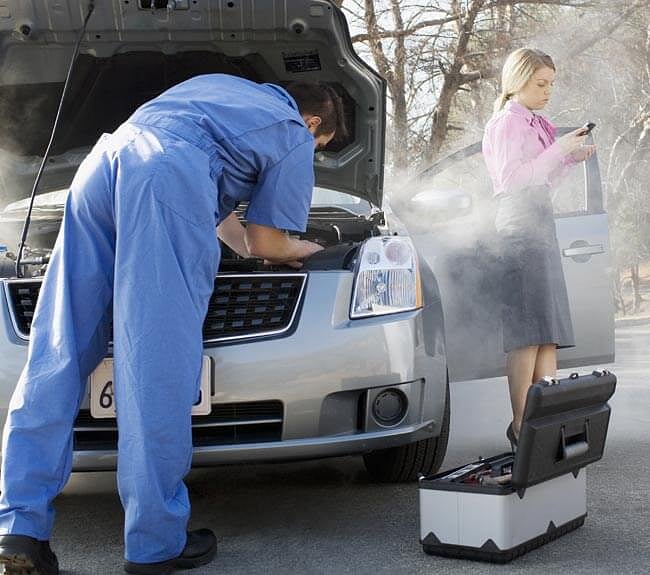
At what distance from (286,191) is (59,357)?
79 centimetres

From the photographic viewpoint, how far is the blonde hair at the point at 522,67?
4379 mm

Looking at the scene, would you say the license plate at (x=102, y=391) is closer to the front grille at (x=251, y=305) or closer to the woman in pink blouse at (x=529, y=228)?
the front grille at (x=251, y=305)

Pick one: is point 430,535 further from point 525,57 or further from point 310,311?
point 525,57

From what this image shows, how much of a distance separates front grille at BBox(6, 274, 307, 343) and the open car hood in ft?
3.79

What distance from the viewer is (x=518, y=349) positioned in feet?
14.3

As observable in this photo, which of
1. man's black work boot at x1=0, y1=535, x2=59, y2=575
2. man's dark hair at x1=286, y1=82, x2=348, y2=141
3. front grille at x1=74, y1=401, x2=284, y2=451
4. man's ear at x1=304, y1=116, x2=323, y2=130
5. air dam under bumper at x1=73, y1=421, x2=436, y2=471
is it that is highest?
man's dark hair at x1=286, y1=82, x2=348, y2=141

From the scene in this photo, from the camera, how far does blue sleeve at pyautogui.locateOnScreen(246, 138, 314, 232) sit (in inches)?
130

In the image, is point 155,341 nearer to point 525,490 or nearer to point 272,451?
point 272,451

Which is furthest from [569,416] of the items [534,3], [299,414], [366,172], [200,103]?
[534,3]

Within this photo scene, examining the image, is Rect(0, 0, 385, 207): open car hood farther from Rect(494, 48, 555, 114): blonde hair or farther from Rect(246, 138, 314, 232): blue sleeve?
Rect(246, 138, 314, 232): blue sleeve

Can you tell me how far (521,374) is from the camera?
4.33 metres

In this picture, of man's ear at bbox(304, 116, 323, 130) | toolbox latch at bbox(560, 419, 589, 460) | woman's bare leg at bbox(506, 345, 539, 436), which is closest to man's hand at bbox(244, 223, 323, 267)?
man's ear at bbox(304, 116, 323, 130)

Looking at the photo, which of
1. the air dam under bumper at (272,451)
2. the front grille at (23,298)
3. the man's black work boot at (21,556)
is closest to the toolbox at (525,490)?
the air dam under bumper at (272,451)

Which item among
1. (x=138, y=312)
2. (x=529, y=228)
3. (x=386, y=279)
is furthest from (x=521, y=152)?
(x=138, y=312)
